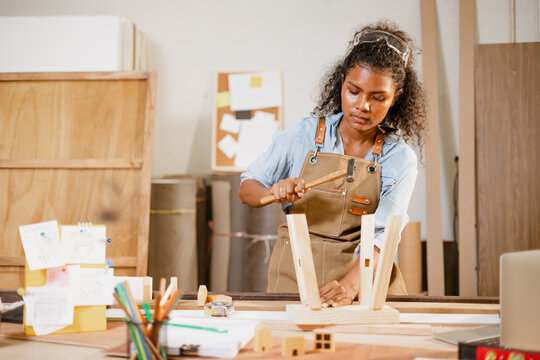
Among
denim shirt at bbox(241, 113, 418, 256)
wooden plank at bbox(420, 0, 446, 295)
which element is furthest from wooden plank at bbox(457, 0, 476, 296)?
denim shirt at bbox(241, 113, 418, 256)

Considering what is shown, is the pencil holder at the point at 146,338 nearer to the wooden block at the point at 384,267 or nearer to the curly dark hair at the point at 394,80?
the wooden block at the point at 384,267

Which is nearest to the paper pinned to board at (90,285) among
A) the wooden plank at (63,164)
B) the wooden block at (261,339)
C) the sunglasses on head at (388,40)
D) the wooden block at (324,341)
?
the wooden block at (261,339)

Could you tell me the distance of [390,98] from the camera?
2.06m

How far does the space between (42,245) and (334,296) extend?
0.81 metres

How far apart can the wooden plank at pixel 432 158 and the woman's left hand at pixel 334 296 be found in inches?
95.4

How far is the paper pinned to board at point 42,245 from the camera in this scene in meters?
1.32

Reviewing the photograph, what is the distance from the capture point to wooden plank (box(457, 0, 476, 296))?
3902mm

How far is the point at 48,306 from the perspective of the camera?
4.41ft

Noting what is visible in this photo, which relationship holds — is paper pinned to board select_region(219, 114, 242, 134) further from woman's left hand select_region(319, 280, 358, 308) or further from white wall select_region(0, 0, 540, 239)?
woman's left hand select_region(319, 280, 358, 308)

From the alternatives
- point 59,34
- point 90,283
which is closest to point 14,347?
point 90,283

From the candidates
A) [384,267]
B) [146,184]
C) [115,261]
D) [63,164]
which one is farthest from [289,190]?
[63,164]

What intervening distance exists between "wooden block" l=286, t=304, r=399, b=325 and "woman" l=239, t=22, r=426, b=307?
474 millimetres

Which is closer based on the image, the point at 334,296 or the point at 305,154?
the point at 334,296

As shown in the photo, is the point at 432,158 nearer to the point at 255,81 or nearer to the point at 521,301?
the point at 255,81
